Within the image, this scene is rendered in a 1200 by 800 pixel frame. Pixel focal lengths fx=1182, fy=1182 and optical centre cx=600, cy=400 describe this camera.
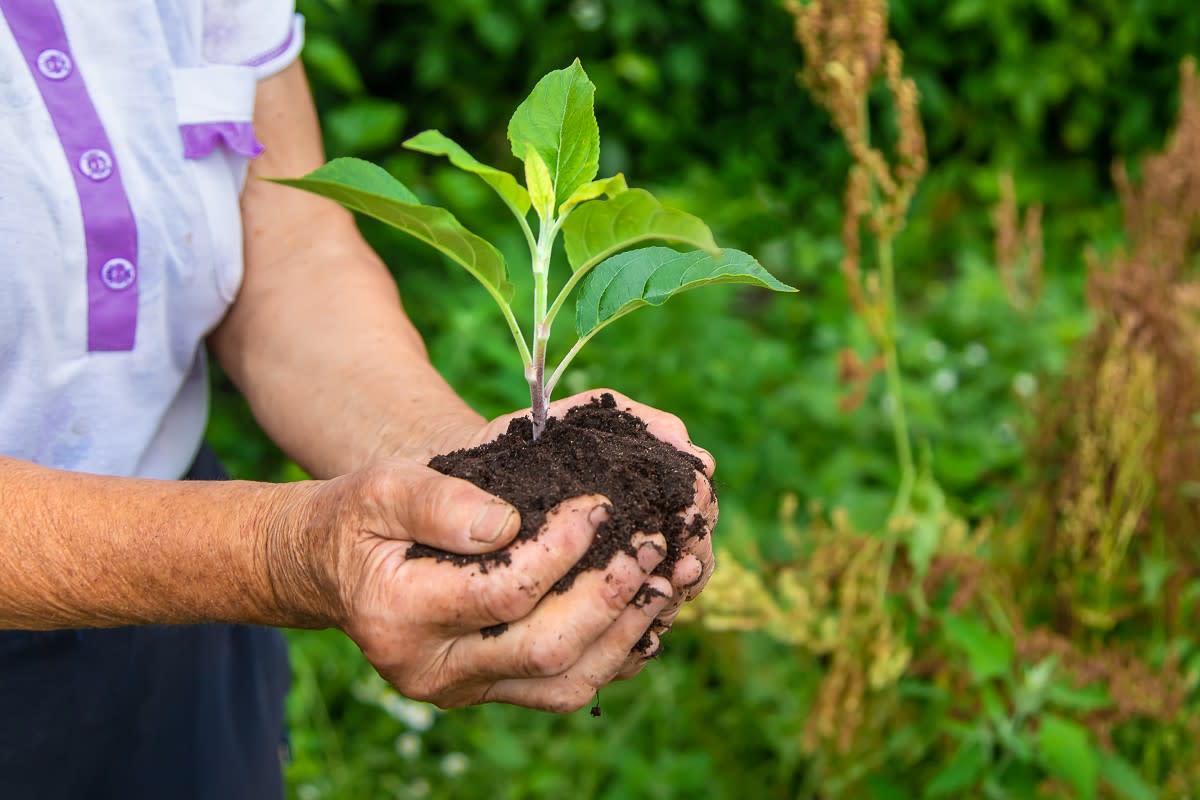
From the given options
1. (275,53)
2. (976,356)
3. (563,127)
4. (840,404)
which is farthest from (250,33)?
(976,356)

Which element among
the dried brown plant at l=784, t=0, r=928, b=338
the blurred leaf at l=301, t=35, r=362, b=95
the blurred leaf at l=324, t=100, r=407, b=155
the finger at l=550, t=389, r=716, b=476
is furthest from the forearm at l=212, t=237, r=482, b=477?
the blurred leaf at l=324, t=100, r=407, b=155

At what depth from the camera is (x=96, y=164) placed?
1206mm

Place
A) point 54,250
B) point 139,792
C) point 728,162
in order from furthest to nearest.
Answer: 1. point 728,162
2. point 139,792
3. point 54,250

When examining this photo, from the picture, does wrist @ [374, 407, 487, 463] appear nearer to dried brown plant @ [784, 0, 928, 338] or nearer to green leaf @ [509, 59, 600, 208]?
green leaf @ [509, 59, 600, 208]

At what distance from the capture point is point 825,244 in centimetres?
383

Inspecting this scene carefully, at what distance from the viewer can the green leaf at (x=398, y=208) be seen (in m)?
0.99

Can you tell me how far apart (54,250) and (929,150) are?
384cm

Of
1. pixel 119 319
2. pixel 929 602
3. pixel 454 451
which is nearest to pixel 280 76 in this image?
pixel 119 319

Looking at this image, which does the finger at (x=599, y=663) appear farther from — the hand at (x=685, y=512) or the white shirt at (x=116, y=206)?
the white shirt at (x=116, y=206)

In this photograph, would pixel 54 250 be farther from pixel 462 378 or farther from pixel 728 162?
pixel 728 162

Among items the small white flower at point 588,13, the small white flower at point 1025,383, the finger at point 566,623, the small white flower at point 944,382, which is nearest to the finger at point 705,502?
the finger at point 566,623

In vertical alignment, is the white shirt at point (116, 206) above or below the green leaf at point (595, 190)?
below

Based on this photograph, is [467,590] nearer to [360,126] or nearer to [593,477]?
[593,477]

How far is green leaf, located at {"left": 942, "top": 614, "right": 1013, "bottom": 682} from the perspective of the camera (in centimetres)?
185
